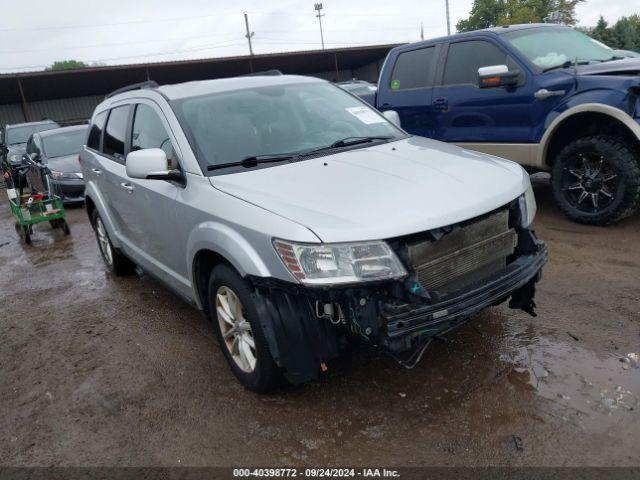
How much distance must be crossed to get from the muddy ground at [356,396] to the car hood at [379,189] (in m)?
1.02

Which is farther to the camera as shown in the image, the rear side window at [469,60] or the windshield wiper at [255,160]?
the rear side window at [469,60]

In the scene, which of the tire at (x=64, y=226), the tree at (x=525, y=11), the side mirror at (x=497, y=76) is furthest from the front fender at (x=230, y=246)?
the tree at (x=525, y=11)

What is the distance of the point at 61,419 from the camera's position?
314 centimetres

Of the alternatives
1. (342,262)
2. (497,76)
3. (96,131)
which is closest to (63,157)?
(96,131)

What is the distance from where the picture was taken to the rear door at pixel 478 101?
18.5 ft

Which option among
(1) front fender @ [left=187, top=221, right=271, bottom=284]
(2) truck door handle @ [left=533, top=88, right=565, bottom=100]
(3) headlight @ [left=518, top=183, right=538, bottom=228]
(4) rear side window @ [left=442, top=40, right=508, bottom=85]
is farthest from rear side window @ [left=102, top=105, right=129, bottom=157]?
(2) truck door handle @ [left=533, top=88, right=565, bottom=100]

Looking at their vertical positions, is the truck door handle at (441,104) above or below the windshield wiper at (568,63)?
below

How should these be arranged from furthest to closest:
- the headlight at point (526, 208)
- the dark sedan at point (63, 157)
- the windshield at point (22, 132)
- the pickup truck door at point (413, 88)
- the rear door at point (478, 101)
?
the windshield at point (22, 132), the dark sedan at point (63, 157), the pickup truck door at point (413, 88), the rear door at point (478, 101), the headlight at point (526, 208)

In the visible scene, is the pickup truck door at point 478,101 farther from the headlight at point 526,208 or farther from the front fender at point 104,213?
the front fender at point 104,213

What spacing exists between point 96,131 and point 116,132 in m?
0.77

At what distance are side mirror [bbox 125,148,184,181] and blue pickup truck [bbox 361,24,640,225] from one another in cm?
356

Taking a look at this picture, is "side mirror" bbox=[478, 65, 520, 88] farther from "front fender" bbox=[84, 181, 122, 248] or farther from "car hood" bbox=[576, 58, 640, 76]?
"front fender" bbox=[84, 181, 122, 248]

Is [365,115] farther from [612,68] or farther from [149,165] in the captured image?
[612,68]

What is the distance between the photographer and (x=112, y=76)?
24688 mm
